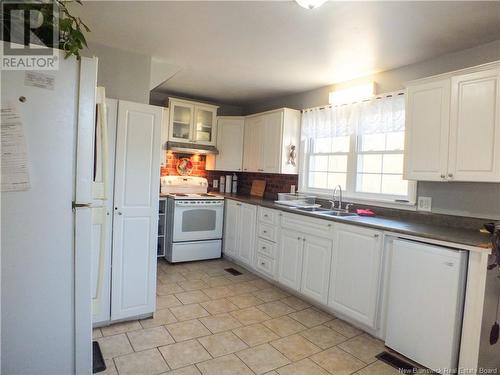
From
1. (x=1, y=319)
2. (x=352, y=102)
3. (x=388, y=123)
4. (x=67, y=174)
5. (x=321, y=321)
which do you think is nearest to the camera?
(x=1, y=319)

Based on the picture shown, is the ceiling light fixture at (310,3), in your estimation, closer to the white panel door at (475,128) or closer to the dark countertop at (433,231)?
the white panel door at (475,128)

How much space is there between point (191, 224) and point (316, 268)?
72.6 inches

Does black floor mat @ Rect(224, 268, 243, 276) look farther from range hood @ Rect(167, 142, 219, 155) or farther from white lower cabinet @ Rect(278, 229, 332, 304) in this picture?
range hood @ Rect(167, 142, 219, 155)

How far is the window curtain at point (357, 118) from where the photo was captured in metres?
2.94

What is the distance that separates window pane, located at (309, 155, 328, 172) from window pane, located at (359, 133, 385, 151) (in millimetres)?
532

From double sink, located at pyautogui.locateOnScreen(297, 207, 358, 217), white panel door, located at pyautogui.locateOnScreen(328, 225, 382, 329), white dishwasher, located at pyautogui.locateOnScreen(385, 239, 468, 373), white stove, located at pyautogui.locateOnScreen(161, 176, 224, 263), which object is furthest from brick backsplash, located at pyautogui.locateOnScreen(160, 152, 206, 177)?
white dishwasher, located at pyautogui.locateOnScreen(385, 239, 468, 373)

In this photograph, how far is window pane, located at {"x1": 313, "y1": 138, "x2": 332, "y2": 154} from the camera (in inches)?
149

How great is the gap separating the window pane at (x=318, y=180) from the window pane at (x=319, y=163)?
62mm

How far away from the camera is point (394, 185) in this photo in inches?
120

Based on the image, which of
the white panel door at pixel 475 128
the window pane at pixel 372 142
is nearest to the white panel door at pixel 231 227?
the window pane at pixel 372 142

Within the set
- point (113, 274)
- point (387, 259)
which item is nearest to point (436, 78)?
point (387, 259)

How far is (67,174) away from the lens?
1271 millimetres

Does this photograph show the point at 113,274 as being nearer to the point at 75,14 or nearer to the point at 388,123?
the point at 75,14

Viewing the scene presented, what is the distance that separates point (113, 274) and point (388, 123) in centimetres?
280
